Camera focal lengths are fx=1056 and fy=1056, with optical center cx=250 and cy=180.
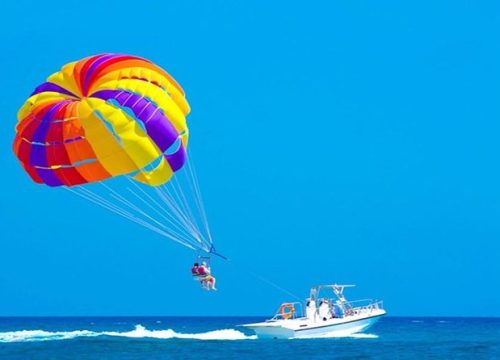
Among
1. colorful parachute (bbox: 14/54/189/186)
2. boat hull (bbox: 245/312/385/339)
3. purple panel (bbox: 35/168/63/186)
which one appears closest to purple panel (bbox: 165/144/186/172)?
colorful parachute (bbox: 14/54/189/186)

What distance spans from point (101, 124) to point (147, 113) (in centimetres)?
105

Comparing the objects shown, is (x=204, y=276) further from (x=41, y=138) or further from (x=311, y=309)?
(x=311, y=309)

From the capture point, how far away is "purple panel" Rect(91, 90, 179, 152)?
23500 millimetres

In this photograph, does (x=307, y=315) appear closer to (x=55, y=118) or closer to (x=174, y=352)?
(x=174, y=352)

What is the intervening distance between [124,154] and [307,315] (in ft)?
39.1

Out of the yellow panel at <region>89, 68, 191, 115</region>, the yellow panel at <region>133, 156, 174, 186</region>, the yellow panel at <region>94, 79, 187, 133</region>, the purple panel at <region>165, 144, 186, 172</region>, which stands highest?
the yellow panel at <region>89, 68, 191, 115</region>

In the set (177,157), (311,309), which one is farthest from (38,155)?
(311,309)

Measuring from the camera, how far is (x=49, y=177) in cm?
2467

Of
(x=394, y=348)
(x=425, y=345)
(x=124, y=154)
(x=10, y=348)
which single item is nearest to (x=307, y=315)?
(x=394, y=348)

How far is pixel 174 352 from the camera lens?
31.2m

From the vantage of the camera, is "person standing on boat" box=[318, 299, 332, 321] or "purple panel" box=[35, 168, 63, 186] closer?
"purple panel" box=[35, 168, 63, 186]

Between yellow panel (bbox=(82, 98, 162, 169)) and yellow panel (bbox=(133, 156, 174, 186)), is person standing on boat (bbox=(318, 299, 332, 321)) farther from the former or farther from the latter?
yellow panel (bbox=(82, 98, 162, 169))

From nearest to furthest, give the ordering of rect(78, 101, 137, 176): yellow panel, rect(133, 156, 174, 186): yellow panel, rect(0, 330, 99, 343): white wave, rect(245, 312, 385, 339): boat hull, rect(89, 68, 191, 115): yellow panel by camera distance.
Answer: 1. rect(78, 101, 137, 176): yellow panel
2. rect(89, 68, 191, 115): yellow panel
3. rect(133, 156, 174, 186): yellow panel
4. rect(245, 312, 385, 339): boat hull
5. rect(0, 330, 99, 343): white wave

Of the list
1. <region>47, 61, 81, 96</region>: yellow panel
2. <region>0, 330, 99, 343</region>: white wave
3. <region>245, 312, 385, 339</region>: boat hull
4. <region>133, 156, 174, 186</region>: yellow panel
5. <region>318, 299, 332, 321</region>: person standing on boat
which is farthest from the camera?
<region>0, 330, 99, 343</region>: white wave
